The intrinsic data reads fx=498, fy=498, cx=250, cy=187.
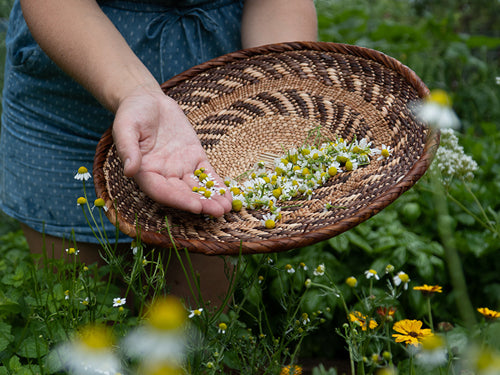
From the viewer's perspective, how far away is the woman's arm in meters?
0.95

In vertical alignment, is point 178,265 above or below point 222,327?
below

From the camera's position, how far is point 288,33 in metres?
1.37

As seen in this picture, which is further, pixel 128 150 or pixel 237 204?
pixel 237 204

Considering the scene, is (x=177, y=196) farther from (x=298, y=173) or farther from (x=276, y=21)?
(x=276, y=21)

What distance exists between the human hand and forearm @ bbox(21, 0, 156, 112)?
48mm

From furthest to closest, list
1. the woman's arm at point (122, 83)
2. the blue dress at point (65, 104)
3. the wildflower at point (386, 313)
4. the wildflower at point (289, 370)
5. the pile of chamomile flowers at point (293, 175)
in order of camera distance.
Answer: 1. the blue dress at point (65, 104)
2. the pile of chamomile flowers at point (293, 175)
3. the woman's arm at point (122, 83)
4. the wildflower at point (289, 370)
5. the wildflower at point (386, 313)

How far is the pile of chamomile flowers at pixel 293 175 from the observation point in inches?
41.8

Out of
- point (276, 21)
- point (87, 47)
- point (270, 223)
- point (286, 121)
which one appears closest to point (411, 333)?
point (270, 223)

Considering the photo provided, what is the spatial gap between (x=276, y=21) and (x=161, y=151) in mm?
552

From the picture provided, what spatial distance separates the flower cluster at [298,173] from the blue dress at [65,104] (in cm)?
37

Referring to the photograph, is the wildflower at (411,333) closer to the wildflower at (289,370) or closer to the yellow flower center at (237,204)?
the wildflower at (289,370)

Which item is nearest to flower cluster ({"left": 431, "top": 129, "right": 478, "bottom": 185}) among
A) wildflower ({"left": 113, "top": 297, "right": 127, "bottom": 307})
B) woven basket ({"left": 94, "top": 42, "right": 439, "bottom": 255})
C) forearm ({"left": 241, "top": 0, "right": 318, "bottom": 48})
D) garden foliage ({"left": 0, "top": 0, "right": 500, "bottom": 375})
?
garden foliage ({"left": 0, "top": 0, "right": 500, "bottom": 375})

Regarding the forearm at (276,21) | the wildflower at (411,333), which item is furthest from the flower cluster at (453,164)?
the wildflower at (411,333)

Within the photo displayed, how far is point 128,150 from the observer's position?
0.87m
